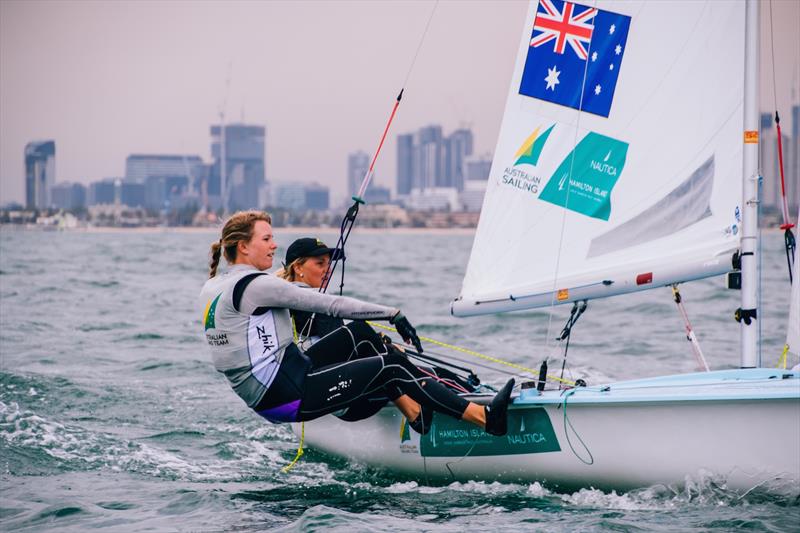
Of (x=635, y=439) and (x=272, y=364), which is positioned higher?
(x=272, y=364)

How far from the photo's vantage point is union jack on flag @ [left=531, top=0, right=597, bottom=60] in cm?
514

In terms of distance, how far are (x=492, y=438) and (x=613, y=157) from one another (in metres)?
1.55

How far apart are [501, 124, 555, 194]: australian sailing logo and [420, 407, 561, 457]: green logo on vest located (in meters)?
1.27

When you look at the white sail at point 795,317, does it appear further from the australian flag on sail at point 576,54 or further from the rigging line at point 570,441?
the australian flag on sail at point 576,54

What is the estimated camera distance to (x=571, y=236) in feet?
17.1

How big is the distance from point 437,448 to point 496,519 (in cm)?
66

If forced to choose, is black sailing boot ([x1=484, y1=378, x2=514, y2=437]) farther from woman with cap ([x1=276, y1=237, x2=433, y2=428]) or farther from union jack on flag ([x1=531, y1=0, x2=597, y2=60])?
union jack on flag ([x1=531, y1=0, x2=597, y2=60])

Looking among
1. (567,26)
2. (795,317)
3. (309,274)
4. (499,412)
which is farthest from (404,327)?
(567,26)

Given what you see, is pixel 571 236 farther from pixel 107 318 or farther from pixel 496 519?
pixel 107 318

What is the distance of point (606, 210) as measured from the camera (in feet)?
17.0

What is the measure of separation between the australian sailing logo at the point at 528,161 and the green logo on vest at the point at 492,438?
127 cm

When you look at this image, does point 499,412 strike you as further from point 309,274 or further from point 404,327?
point 309,274

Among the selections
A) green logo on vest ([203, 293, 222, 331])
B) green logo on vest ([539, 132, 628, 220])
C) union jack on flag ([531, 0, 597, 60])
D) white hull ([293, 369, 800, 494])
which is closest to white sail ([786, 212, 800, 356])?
white hull ([293, 369, 800, 494])

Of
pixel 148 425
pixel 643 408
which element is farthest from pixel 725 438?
pixel 148 425
